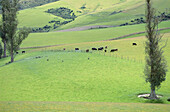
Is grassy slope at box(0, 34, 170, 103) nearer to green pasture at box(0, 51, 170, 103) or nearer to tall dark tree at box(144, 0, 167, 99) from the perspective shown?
green pasture at box(0, 51, 170, 103)

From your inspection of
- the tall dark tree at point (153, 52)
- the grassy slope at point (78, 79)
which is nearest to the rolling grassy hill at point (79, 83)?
the grassy slope at point (78, 79)

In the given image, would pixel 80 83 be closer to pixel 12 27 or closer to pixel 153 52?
pixel 153 52

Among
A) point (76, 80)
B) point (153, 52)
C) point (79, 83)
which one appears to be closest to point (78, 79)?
point (76, 80)

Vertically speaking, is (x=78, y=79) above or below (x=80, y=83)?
above

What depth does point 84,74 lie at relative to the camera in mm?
62844

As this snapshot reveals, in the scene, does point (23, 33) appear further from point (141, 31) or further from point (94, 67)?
point (141, 31)

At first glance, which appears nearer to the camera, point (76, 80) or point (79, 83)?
point (79, 83)

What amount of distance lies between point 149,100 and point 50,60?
38.9m

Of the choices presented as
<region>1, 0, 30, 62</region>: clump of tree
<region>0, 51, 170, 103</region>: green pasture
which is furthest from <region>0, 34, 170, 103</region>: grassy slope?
<region>1, 0, 30, 62</region>: clump of tree

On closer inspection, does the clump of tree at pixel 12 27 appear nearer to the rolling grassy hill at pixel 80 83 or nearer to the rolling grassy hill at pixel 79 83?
the rolling grassy hill at pixel 80 83

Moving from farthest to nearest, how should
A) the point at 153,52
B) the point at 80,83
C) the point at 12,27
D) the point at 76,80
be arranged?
the point at 12,27 < the point at 76,80 < the point at 80,83 < the point at 153,52

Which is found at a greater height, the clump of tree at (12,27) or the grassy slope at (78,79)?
the clump of tree at (12,27)

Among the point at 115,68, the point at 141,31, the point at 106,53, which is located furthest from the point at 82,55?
the point at 141,31

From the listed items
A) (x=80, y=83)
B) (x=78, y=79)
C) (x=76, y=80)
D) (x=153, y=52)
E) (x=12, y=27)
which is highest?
(x=12, y=27)
